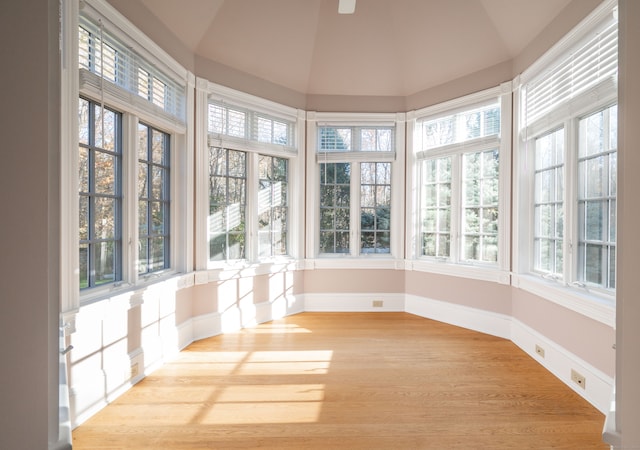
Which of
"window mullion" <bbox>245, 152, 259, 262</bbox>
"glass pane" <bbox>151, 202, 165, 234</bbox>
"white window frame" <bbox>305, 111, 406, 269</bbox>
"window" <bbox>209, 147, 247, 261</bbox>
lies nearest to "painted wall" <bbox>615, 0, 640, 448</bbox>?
"glass pane" <bbox>151, 202, 165, 234</bbox>

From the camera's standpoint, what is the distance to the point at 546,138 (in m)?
3.76

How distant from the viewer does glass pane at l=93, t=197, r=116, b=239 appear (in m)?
2.90

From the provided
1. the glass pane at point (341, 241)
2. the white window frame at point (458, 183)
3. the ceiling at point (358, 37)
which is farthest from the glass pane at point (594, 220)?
the glass pane at point (341, 241)

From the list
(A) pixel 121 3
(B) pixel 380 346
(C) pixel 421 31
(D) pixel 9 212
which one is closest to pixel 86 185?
(A) pixel 121 3

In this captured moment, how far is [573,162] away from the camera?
3.24 meters

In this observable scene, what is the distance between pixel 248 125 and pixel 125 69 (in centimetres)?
184

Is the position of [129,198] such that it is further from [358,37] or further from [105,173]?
[358,37]

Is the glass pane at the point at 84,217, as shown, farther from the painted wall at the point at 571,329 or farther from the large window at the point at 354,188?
the painted wall at the point at 571,329

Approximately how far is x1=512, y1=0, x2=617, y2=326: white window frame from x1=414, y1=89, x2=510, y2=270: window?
21 cm

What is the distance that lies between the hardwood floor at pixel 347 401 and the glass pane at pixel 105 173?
1.53 metres

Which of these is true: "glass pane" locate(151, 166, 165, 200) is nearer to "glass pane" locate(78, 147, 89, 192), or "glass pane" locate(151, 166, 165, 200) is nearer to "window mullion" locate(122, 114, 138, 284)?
"window mullion" locate(122, 114, 138, 284)

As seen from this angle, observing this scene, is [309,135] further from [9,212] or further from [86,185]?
[9,212]

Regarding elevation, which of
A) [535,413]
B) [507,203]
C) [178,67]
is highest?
[178,67]

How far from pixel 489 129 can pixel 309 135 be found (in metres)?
2.27
